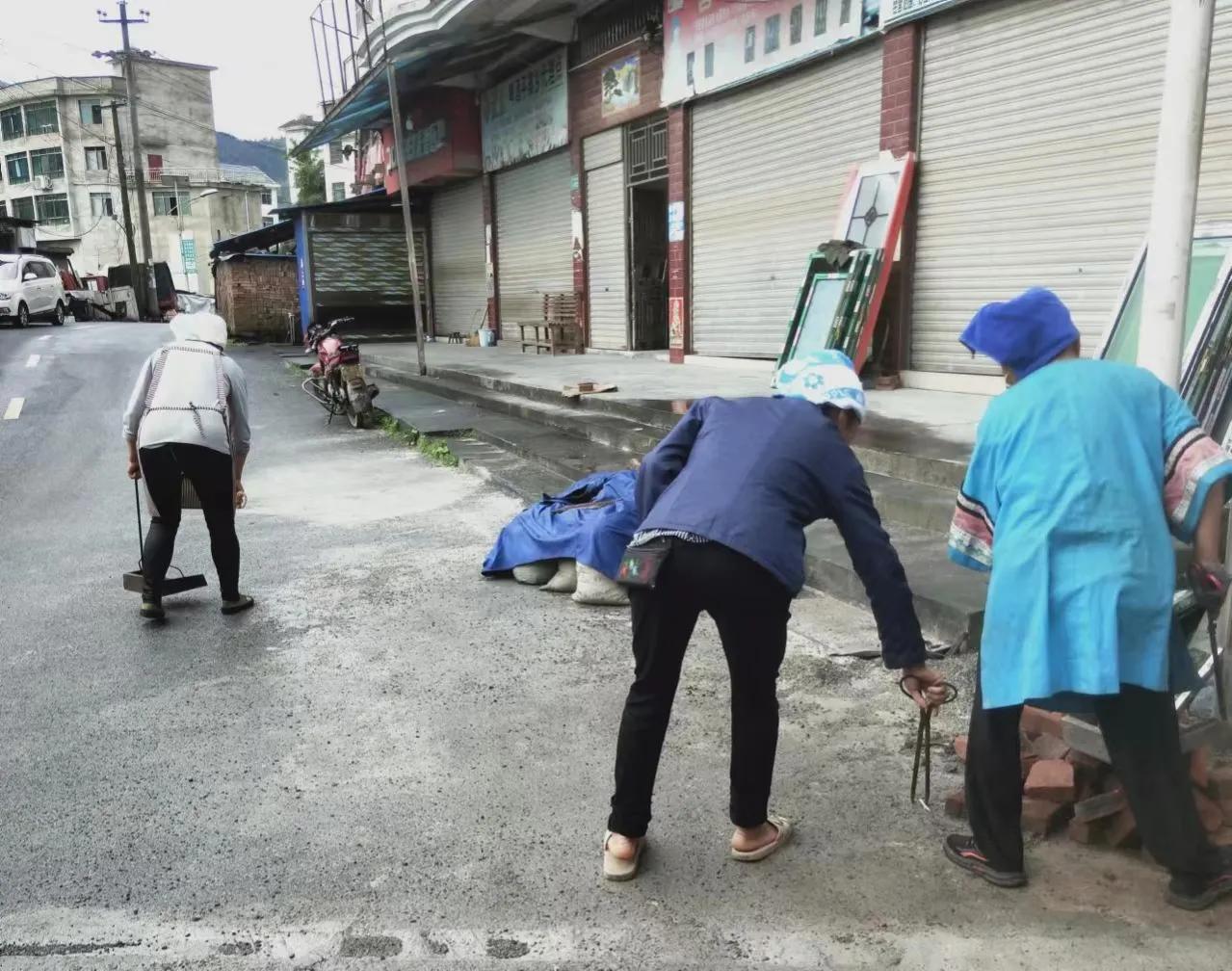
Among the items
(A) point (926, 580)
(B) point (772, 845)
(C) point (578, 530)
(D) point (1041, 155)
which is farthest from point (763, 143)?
(B) point (772, 845)

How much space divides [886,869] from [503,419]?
29.0 feet

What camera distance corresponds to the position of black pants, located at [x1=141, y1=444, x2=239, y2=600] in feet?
16.8

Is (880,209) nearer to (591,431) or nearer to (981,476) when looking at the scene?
(591,431)

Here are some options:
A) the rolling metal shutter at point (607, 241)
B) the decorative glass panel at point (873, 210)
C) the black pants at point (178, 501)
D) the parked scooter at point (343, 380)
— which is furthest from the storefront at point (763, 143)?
the black pants at point (178, 501)

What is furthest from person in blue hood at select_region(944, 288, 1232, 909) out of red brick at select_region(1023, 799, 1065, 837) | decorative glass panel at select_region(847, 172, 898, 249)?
decorative glass panel at select_region(847, 172, 898, 249)

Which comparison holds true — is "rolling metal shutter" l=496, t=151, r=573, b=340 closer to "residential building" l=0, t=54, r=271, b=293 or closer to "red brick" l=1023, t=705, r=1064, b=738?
"red brick" l=1023, t=705, r=1064, b=738

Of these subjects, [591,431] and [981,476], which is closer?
[981,476]

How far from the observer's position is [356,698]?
4.22 metres

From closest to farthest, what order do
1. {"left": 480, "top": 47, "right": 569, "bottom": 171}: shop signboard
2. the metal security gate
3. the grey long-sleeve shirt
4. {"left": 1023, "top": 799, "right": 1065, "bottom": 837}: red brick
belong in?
{"left": 1023, "top": 799, "right": 1065, "bottom": 837}: red brick, the grey long-sleeve shirt, the metal security gate, {"left": 480, "top": 47, "right": 569, "bottom": 171}: shop signboard

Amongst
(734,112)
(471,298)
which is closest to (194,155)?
(471,298)

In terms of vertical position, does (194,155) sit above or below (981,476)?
above

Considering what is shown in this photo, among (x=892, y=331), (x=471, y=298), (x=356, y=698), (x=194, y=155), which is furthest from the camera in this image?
(x=194, y=155)

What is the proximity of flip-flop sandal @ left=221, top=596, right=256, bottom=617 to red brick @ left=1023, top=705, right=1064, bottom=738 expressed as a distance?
3.92 m

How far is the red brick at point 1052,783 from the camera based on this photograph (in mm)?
3045
